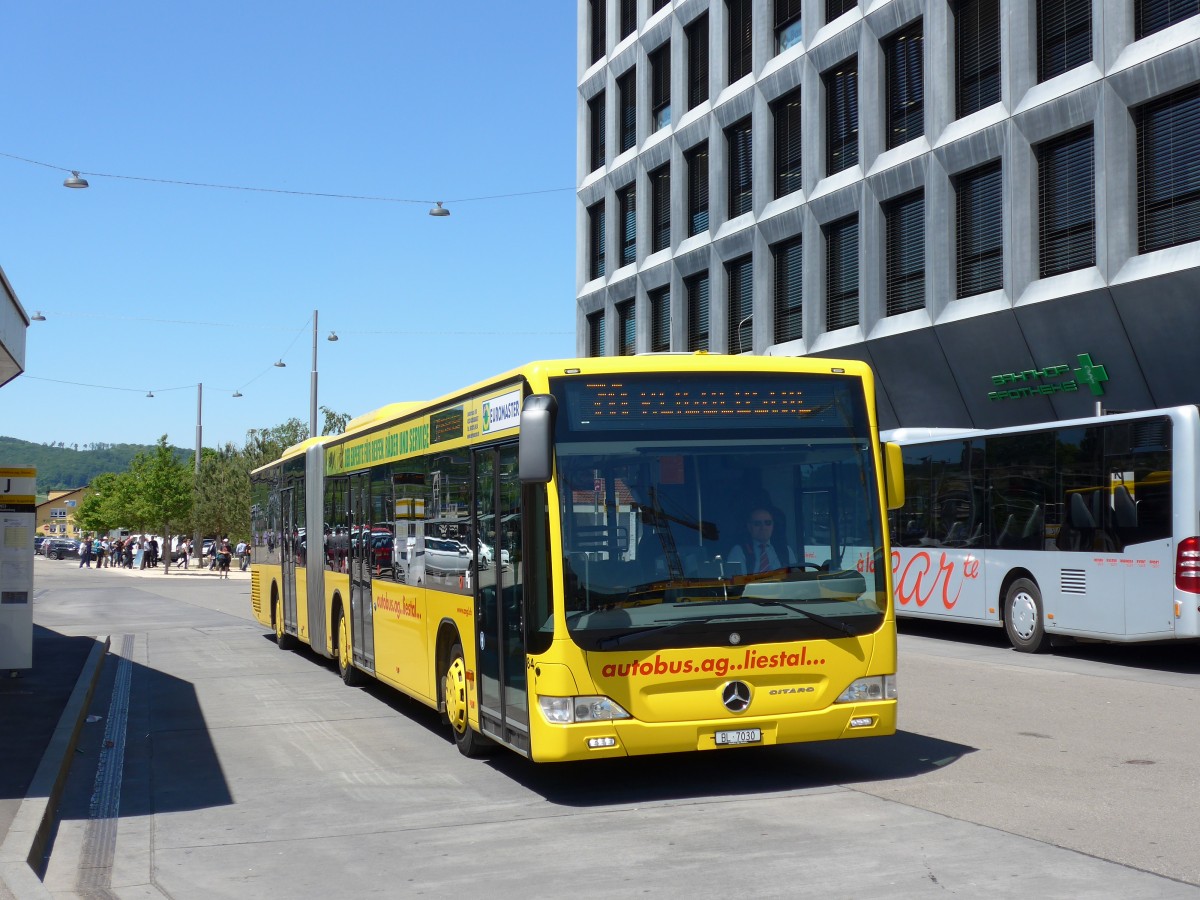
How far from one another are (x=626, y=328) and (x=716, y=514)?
33.6 metres

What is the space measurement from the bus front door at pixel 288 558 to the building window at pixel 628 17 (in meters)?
25.4

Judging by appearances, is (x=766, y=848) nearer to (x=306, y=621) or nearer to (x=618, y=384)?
(x=618, y=384)

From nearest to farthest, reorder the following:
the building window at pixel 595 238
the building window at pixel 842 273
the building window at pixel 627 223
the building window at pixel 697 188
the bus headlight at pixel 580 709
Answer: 1. the bus headlight at pixel 580 709
2. the building window at pixel 842 273
3. the building window at pixel 697 188
4. the building window at pixel 627 223
5. the building window at pixel 595 238

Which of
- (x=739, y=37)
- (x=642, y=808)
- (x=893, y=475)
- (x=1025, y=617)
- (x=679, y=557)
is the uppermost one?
(x=739, y=37)

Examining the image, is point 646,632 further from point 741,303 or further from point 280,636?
point 741,303

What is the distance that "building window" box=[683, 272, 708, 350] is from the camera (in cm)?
3722

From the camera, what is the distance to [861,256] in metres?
29.8

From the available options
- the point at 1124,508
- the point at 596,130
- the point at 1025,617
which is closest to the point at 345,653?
the point at 1025,617

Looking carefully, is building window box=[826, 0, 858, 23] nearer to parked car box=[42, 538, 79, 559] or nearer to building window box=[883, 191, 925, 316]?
building window box=[883, 191, 925, 316]

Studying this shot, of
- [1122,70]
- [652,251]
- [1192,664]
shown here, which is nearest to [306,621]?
[1192,664]

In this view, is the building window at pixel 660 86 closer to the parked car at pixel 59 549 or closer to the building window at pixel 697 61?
the building window at pixel 697 61

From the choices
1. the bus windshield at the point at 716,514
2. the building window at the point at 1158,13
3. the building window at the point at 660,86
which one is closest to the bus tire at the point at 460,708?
the bus windshield at the point at 716,514

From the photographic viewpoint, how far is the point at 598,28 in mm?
44031

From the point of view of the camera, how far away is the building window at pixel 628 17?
41.4 m
